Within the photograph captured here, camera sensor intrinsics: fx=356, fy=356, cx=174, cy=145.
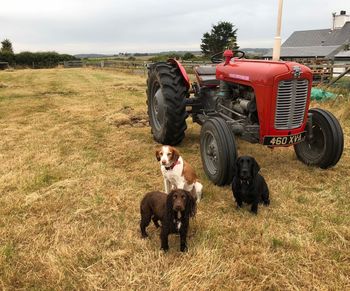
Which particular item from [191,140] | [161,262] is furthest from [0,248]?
[191,140]

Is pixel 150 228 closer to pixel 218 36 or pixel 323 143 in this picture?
pixel 323 143

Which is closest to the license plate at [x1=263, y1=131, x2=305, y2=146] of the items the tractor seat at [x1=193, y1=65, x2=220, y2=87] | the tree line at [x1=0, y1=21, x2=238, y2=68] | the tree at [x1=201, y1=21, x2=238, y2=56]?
the tractor seat at [x1=193, y1=65, x2=220, y2=87]

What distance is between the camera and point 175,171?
3.83 metres

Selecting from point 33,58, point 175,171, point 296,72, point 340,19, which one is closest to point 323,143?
point 296,72

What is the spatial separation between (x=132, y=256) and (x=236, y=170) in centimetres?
141

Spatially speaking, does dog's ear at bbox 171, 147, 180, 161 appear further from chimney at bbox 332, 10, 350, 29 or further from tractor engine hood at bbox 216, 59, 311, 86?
chimney at bbox 332, 10, 350, 29

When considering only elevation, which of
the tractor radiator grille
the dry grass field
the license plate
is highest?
the tractor radiator grille

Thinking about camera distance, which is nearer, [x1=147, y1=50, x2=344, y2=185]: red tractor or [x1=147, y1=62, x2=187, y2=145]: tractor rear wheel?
[x1=147, y1=50, x2=344, y2=185]: red tractor

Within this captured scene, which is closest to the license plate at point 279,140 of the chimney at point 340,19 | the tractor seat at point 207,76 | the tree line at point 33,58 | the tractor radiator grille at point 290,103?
the tractor radiator grille at point 290,103

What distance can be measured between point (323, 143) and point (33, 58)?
49.2m

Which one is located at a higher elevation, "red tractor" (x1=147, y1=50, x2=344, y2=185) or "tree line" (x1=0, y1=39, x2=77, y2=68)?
"red tractor" (x1=147, y1=50, x2=344, y2=185)

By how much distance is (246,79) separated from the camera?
4.53 m

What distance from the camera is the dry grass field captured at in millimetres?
2732

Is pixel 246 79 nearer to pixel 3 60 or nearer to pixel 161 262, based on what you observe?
pixel 161 262
